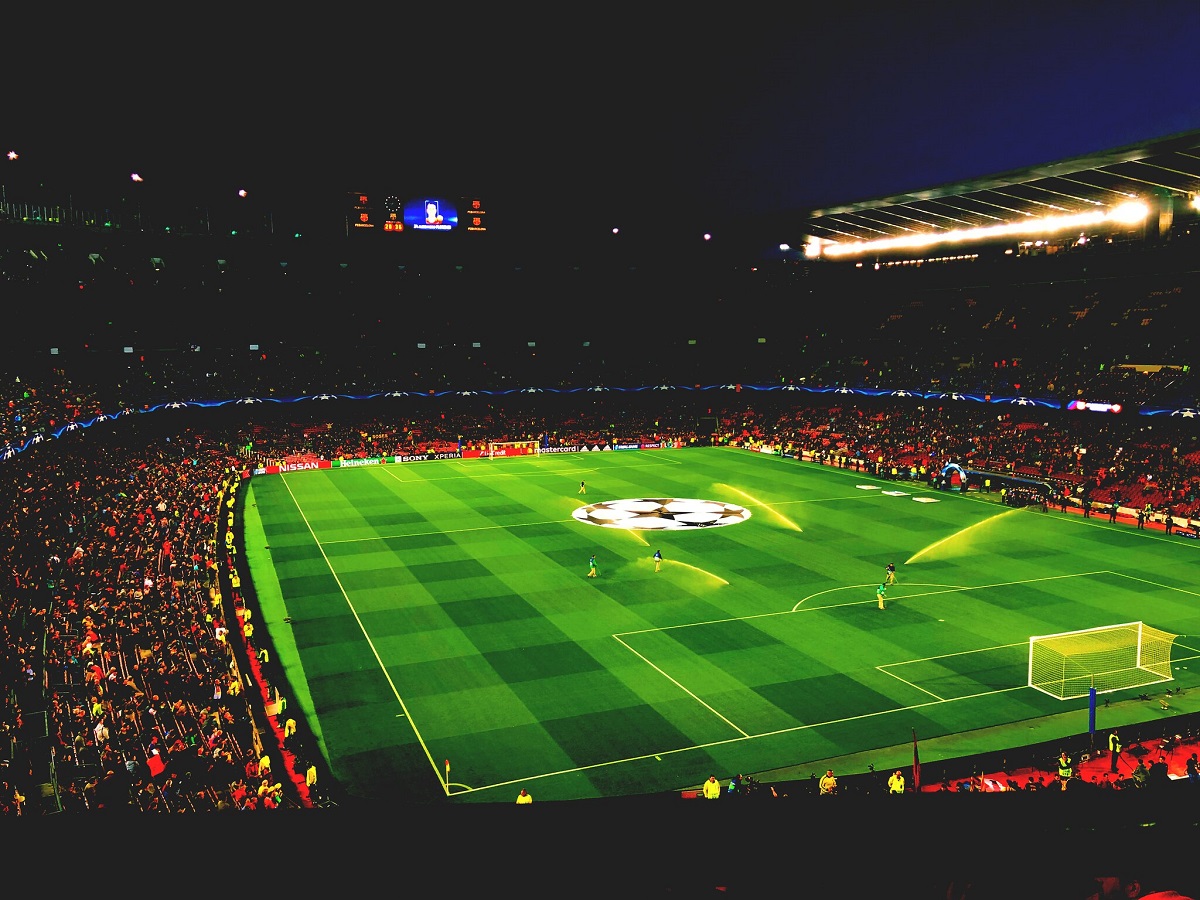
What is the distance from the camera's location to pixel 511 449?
77.6 m

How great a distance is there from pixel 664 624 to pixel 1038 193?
45124 mm

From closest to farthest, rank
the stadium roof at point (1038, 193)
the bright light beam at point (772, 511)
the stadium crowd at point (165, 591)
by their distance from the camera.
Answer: the stadium crowd at point (165, 591) < the bright light beam at point (772, 511) < the stadium roof at point (1038, 193)

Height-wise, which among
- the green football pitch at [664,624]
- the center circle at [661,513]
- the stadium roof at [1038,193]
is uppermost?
the stadium roof at [1038,193]

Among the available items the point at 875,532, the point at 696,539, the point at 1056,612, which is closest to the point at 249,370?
the point at 696,539

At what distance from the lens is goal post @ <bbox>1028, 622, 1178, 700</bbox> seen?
26203mm

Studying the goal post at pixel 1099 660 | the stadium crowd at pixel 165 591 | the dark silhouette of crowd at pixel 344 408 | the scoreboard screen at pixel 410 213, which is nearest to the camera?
the stadium crowd at pixel 165 591

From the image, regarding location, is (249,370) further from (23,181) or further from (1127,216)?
(1127,216)

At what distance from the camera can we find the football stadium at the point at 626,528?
19.2m

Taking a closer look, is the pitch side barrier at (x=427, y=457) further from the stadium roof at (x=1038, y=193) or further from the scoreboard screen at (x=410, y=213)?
the stadium roof at (x=1038, y=193)

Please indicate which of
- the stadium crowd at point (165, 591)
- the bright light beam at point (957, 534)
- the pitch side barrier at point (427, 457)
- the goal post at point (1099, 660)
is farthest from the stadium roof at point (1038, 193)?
the goal post at point (1099, 660)

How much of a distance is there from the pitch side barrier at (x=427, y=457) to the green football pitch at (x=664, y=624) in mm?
12966

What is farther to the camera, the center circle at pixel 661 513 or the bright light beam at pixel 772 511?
the center circle at pixel 661 513

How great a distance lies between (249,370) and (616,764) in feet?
231

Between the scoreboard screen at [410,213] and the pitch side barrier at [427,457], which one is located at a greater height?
the scoreboard screen at [410,213]
